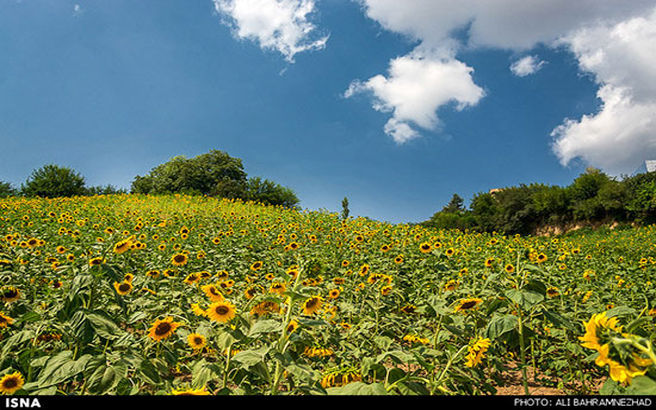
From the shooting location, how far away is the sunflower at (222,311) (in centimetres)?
191

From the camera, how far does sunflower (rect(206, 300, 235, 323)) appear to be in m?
1.91

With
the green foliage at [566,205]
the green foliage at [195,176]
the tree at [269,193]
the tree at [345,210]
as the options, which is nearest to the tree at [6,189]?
the green foliage at [195,176]

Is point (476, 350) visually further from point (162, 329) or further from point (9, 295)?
point (9, 295)

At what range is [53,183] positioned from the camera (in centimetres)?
3112

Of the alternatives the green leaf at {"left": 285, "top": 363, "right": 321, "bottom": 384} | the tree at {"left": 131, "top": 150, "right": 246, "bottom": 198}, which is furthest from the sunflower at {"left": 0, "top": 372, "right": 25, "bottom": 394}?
the tree at {"left": 131, "top": 150, "right": 246, "bottom": 198}

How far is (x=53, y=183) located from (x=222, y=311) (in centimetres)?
3785

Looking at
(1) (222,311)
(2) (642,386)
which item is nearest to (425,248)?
(1) (222,311)

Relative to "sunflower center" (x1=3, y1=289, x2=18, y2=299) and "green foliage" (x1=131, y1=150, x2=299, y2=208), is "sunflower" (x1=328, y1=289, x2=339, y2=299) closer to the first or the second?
"sunflower center" (x1=3, y1=289, x2=18, y2=299)

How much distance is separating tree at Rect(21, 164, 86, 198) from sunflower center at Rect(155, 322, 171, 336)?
36.7 meters

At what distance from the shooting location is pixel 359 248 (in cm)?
759

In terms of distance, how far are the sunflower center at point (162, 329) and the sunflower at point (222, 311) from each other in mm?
417

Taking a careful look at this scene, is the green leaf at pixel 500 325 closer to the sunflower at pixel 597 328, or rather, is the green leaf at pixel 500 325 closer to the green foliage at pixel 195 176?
the sunflower at pixel 597 328
